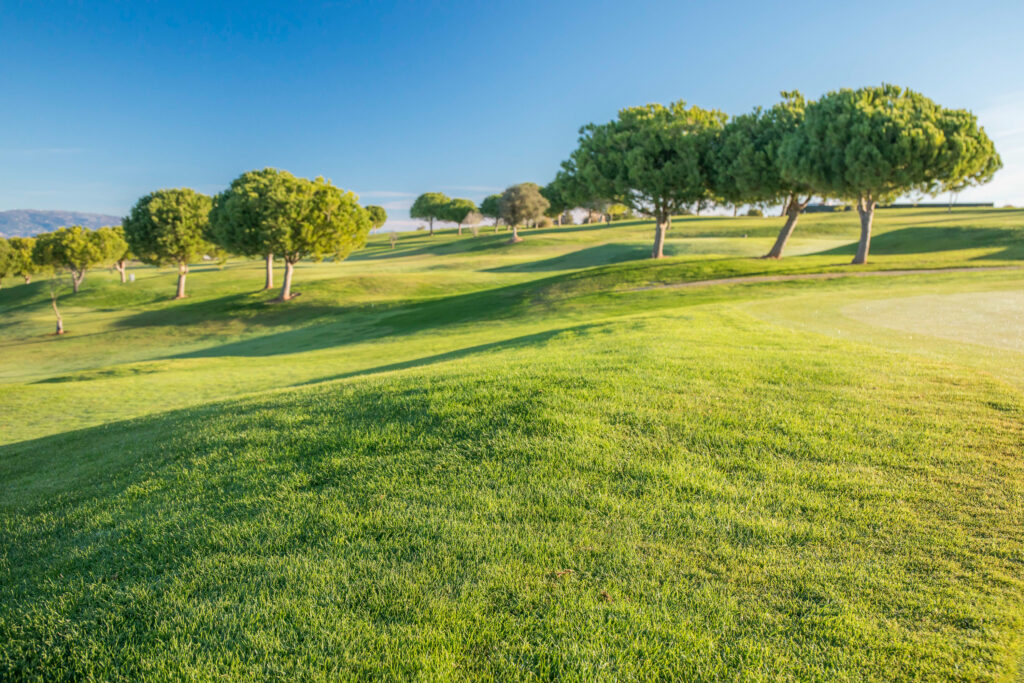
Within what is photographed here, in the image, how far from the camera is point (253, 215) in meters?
38.8

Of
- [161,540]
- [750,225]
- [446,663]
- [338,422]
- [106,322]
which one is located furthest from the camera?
[750,225]

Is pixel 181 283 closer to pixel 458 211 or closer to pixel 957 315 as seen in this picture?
pixel 957 315

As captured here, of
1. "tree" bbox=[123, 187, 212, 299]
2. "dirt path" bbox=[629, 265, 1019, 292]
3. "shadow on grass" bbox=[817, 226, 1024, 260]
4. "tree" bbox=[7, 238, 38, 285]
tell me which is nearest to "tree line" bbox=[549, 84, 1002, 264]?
"dirt path" bbox=[629, 265, 1019, 292]

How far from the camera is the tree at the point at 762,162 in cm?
3478

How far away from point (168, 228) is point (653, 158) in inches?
1632

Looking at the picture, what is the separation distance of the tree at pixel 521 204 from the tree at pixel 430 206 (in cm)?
3826

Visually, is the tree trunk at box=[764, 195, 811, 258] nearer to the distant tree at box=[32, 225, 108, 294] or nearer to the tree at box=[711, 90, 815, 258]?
the tree at box=[711, 90, 815, 258]

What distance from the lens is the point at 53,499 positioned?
5.98 m

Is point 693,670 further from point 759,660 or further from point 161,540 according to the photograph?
point 161,540

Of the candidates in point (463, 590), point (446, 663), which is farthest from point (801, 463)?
point (446, 663)

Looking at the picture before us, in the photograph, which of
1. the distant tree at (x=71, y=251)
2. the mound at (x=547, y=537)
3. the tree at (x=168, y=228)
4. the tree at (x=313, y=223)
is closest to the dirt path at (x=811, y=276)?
the mound at (x=547, y=537)

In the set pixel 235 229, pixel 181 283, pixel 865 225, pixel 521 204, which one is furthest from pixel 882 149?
pixel 521 204

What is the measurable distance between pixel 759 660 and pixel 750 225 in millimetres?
77087

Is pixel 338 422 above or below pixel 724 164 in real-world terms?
below
